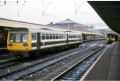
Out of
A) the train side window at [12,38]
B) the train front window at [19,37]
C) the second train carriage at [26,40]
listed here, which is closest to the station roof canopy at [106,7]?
the second train carriage at [26,40]

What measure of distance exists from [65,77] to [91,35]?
62604 mm

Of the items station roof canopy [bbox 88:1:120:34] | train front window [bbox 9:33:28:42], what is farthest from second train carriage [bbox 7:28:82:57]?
station roof canopy [bbox 88:1:120:34]

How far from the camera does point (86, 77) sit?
1225cm

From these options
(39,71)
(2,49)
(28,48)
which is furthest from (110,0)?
(2,49)

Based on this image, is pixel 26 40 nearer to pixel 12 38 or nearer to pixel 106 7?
pixel 12 38

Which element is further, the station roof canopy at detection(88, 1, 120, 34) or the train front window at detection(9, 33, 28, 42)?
the train front window at detection(9, 33, 28, 42)

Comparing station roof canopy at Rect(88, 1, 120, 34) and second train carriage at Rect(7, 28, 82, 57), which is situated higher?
station roof canopy at Rect(88, 1, 120, 34)

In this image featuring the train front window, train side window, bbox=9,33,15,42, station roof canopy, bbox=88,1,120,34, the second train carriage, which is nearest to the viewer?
station roof canopy, bbox=88,1,120,34

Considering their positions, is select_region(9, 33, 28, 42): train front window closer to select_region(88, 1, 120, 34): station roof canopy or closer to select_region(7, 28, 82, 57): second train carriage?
select_region(7, 28, 82, 57): second train carriage

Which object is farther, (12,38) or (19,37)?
(12,38)

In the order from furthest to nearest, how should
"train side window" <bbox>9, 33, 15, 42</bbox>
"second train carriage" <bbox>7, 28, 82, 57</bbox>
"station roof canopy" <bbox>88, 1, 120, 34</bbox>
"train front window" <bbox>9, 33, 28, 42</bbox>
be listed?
"train side window" <bbox>9, 33, 15, 42</bbox> → "train front window" <bbox>9, 33, 28, 42</bbox> → "second train carriage" <bbox>7, 28, 82, 57</bbox> → "station roof canopy" <bbox>88, 1, 120, 34</bbox>

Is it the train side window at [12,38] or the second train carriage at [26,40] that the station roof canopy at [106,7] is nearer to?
the second train carriage at [26,40]

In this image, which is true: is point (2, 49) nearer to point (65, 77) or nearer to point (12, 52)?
point (12, 52)

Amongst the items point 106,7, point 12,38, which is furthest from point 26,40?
point 106,7
